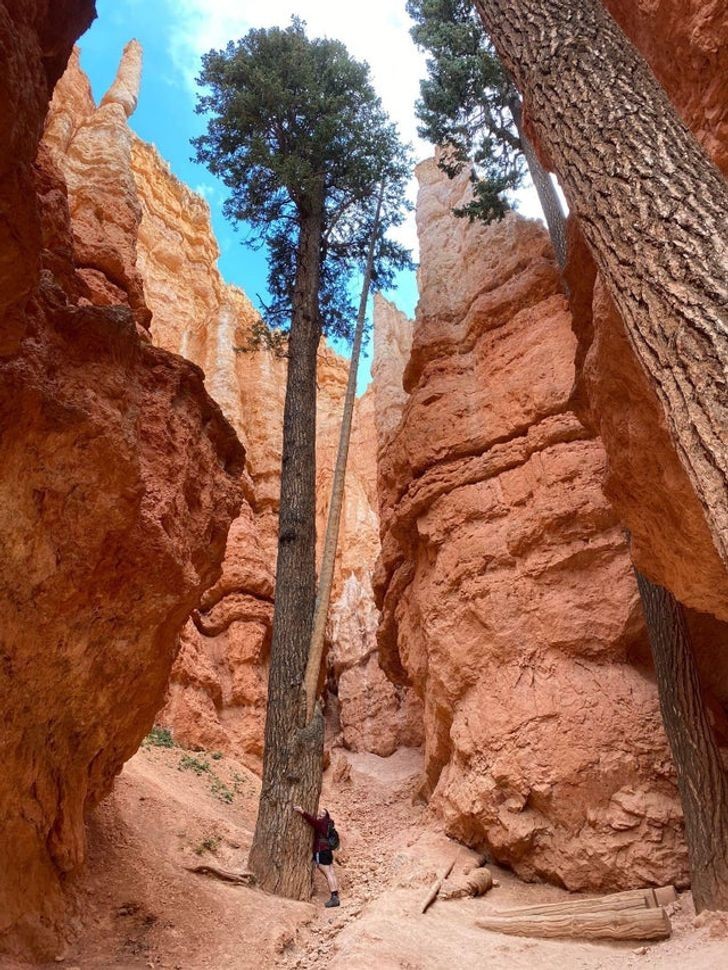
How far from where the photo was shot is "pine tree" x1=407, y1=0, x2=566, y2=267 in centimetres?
1187

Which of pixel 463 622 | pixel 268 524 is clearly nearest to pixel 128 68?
pixel 268 524

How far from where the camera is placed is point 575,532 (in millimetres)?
8672

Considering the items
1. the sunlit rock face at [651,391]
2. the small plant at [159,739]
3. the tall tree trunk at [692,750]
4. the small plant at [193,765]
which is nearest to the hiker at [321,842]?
the tall tree trunk at [692,750]

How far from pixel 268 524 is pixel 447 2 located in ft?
46.0

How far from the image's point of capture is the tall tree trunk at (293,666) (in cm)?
684

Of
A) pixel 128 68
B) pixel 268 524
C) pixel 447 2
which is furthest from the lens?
pixel 128 68

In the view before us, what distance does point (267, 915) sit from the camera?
595 cm

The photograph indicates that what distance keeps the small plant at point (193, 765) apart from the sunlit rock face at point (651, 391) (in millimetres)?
7903

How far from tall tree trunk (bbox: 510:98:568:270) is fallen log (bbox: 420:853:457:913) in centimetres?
761

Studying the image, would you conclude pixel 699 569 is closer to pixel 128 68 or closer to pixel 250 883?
pixel 250 883

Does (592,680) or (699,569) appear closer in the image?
(699,569)

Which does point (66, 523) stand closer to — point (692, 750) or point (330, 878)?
point (330, 878)

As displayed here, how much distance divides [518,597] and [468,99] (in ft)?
30.5

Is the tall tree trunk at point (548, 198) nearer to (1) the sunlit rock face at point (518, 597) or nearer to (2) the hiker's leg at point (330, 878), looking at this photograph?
(1) the sunlit rock face at point (518, 597)
